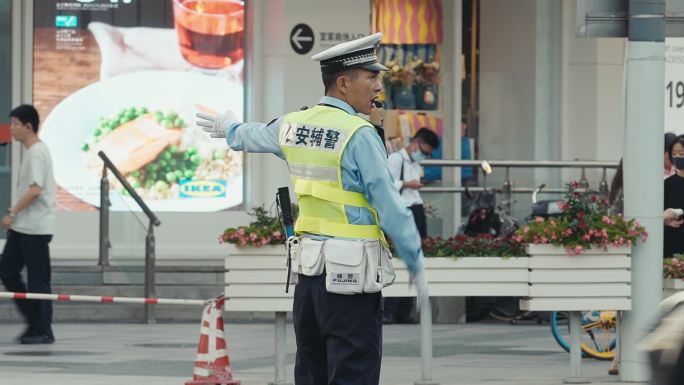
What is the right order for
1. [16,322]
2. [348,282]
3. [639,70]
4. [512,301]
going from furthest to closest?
[512,301] < [16,322] < [639,70] < [348,282]

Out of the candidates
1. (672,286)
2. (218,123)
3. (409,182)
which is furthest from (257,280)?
(409,182)

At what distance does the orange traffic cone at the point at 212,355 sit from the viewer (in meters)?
10.6

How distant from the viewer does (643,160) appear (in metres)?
10.6

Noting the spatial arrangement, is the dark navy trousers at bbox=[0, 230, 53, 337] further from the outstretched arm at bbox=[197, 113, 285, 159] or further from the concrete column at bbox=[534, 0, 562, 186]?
the concrete column at bbox=[534, 0, 562, 186]

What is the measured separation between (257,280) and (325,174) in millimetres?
3932

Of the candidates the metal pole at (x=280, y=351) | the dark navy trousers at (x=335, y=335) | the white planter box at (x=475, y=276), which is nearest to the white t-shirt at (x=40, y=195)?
the metal pole at (x=280, y=351)

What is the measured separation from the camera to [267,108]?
1806cm

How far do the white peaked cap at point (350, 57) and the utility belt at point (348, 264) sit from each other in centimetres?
78

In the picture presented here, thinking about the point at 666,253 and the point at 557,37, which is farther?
the point at 557,37

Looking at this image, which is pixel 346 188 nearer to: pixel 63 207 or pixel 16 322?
pixel 16 322

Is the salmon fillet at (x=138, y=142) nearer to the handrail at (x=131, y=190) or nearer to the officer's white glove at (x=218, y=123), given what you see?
the handrail at (x=131, y=190)

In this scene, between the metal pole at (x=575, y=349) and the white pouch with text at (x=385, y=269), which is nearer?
the white pouch with text at (x=385, y=269)

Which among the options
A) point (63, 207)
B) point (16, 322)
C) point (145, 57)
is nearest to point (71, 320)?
point (16, 322)

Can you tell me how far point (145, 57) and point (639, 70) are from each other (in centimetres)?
873
